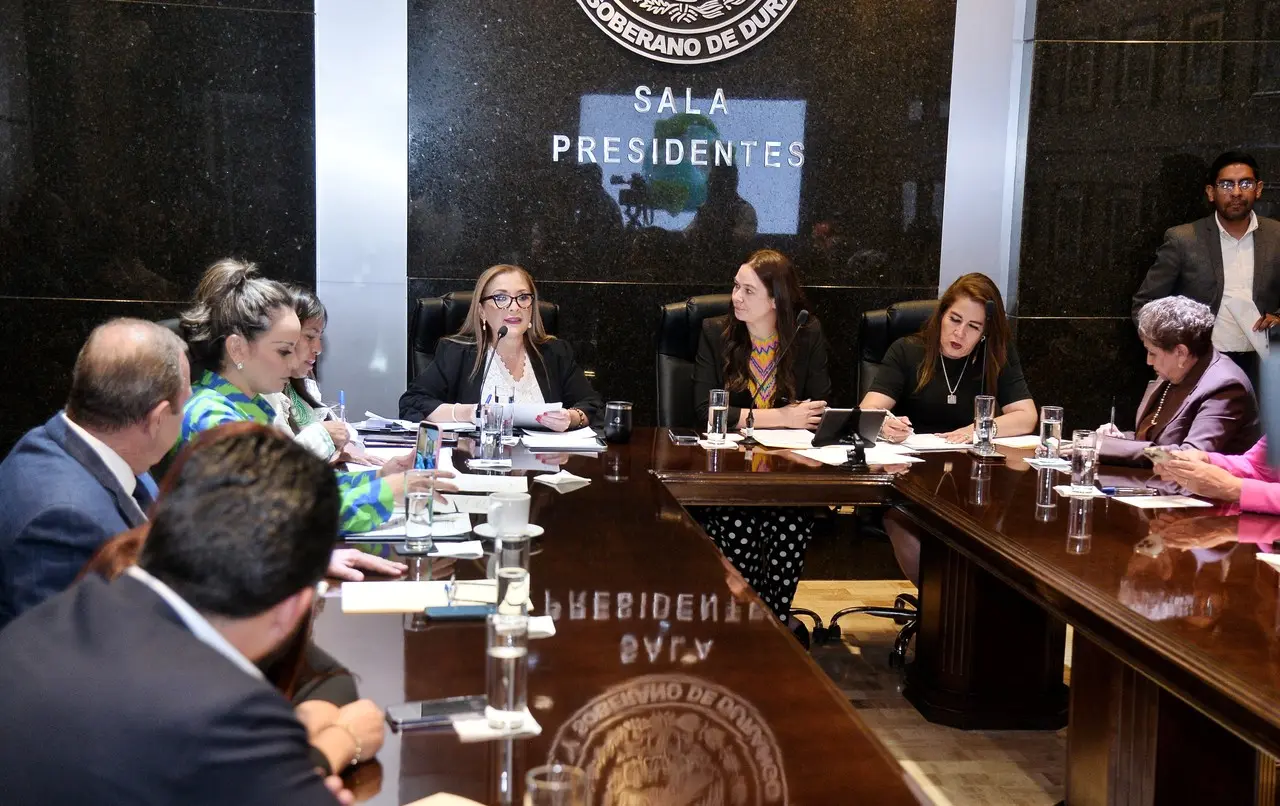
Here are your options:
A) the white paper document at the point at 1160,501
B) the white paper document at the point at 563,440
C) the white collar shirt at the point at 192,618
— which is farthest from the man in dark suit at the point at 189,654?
the white paper document at the point at 563,440

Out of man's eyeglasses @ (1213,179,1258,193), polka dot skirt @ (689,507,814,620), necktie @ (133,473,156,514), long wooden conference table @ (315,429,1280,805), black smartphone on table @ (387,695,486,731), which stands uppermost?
man's eyeglasses @ (1213,179,1258,193)

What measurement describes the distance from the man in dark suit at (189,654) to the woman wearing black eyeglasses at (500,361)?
276 cm

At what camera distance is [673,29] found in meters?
4.84

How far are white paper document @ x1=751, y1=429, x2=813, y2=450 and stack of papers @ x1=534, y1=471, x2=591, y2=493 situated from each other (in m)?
0.82

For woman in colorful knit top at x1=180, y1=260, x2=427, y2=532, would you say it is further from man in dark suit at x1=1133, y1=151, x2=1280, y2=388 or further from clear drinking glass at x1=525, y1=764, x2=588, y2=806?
man in dark suit at x1=1133, y1=151, x2=1280, y2=388

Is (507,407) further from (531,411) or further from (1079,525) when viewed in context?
(1079,525)

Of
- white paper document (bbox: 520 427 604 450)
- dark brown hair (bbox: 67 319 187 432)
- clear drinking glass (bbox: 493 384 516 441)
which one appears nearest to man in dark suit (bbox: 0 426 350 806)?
dark brown hair (bbox: 67 319 187 432)

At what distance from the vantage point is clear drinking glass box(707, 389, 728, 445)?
358 centimetres

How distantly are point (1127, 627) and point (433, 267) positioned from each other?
3.39m

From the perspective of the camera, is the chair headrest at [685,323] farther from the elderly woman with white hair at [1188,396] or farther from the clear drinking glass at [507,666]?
the clear drinking glass at [507,666]

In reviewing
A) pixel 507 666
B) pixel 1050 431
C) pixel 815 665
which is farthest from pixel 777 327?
pixel 507 666

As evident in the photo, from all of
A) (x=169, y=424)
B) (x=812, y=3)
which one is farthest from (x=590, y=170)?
(x=169, y=424)

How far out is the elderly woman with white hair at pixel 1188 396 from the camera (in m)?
3.22

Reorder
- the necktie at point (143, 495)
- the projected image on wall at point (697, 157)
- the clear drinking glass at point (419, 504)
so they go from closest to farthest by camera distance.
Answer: the necktie at point (143, 495) → the clear drinking glass at point (419, 504) → the projected image on wall at point (697, 157)
